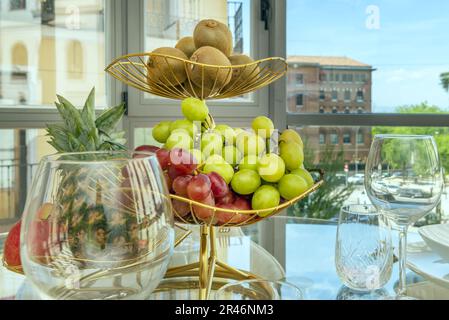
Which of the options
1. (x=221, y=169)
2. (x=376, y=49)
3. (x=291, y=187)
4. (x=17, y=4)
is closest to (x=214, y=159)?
(x=221, y=169)

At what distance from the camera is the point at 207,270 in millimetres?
680

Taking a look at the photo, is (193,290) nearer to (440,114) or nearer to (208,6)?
(208,6)

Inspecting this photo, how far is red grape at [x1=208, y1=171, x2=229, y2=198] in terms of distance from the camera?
2.06 feet

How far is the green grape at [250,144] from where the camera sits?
70 centimetres

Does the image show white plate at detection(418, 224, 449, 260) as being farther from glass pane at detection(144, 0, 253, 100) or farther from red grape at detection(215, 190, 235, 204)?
glass pane at detection(144, 0, 253, 100)

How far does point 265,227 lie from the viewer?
116cm

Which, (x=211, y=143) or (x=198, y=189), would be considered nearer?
(x=198, y=189)

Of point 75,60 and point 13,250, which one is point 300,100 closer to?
point 75,60

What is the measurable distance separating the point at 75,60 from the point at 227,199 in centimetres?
156

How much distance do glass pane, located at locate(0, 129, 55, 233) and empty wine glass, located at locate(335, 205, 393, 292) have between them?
5.25 feet

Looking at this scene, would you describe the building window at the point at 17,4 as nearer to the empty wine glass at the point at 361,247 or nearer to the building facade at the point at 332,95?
the building facade at the point at 332,95

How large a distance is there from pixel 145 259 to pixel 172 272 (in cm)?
36

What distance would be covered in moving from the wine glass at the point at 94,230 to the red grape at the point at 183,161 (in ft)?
0.73

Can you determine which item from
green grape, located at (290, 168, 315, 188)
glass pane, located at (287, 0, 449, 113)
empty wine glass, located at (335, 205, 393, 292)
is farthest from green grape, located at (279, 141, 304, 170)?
glass pane, located at (287, 0, 449, 113)
